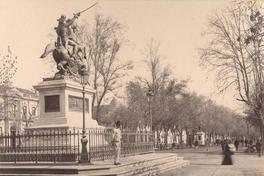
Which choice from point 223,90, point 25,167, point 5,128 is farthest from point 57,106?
point 5,128

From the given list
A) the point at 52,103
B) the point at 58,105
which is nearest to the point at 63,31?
the point at 52,103

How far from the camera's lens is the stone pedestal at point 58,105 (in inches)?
806

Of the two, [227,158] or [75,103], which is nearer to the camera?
[75,103]

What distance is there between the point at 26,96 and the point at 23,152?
58409 mm

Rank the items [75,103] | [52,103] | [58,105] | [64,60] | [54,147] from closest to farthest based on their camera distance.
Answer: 1. [54,147]
2. [58,105]
3. [52,103]
4. [75,103]
5. [64,60]

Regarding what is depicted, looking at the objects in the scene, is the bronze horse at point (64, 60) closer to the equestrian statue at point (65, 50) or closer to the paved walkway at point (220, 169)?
the equestrian statue at point (65, 50)

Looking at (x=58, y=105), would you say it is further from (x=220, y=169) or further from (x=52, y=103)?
(x=220, y=169)

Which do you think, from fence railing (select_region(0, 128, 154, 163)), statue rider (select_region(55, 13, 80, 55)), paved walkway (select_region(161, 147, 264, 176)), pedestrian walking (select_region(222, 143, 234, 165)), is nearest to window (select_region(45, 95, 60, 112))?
fence railing (select_region(0, 128, 154, 163))

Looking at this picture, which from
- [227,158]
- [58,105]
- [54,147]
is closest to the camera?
[54,147]

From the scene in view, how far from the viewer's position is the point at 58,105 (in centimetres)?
2072

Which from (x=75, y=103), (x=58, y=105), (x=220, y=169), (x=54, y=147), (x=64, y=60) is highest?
(x=64, y=60)

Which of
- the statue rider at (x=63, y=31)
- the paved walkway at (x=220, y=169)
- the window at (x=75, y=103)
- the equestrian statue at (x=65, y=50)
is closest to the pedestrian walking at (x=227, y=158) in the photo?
the paved walkway at (x=220, y=169)

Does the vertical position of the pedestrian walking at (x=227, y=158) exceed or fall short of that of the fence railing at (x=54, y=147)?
it falls short

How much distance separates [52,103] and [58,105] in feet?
1.18
